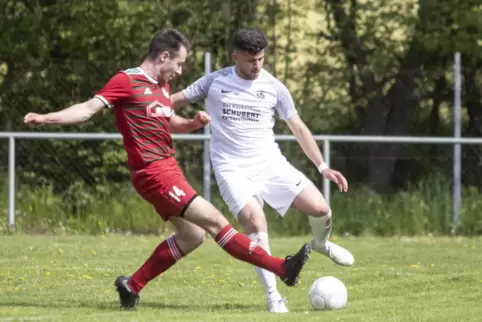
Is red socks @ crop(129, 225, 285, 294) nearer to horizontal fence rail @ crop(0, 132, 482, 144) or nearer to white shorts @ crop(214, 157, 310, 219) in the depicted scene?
white shorts @ crop(214, 157, 310, 219)

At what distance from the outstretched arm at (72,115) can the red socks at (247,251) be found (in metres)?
1.22

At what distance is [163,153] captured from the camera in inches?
338

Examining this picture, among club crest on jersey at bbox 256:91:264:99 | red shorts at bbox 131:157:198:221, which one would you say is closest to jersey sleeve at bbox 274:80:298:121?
club crest on jersey at bbox 256:91:264:99

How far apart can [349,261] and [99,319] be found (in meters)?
2.07

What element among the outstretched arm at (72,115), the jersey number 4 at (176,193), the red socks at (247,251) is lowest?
the red socks at (247,251)

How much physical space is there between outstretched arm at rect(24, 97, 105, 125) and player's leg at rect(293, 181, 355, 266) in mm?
1690

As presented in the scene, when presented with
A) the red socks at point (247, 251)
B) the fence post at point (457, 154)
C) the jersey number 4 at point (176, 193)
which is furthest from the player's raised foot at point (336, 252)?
the fence post at point (457, 154)

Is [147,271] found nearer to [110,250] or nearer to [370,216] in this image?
[110,250]

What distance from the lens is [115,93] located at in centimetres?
852

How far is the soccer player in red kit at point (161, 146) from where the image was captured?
838 cm

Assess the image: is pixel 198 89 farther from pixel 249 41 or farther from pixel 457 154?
pixel 457 154

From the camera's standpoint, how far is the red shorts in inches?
331

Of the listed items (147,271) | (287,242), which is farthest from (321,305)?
(287,242)

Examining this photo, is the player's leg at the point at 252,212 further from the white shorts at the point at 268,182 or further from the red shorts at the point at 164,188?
the red shorts at the point at 164,188
